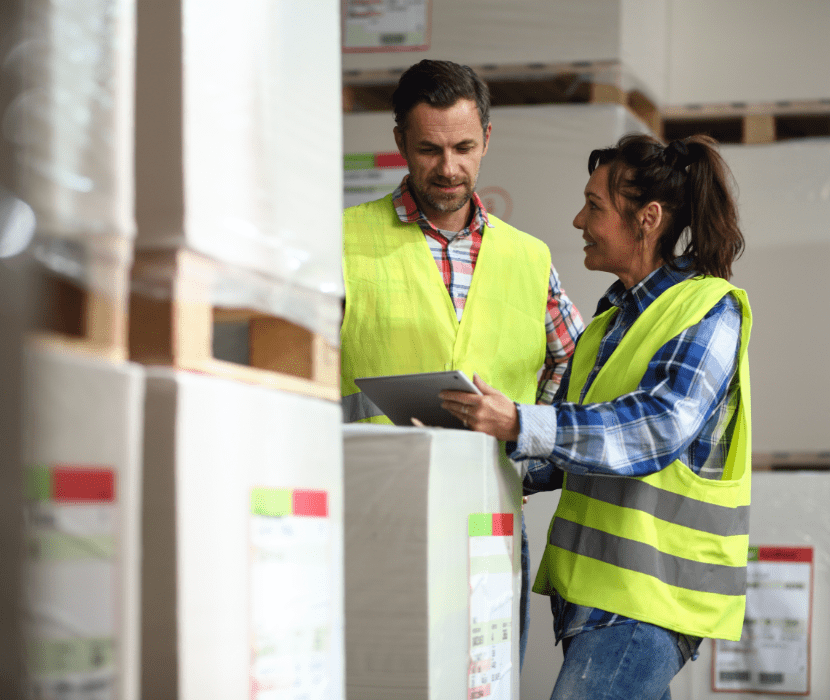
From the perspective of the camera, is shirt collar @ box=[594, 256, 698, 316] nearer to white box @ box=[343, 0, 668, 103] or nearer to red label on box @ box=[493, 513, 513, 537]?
red label on box @ box=[493, 513, 513, 537]

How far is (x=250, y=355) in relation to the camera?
1100 millimetres

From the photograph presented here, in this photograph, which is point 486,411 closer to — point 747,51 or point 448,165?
point 448,165

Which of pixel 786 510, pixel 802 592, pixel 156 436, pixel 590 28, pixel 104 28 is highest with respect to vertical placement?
pixel 590 28

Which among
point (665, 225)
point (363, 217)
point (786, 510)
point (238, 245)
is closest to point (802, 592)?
point (786, 510)

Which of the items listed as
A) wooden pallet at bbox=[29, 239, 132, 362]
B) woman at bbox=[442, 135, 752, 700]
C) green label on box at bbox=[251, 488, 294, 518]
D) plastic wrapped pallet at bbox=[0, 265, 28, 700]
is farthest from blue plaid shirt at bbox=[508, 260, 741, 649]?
plastic wrapped pallet at bbox=[0, 265, 28, 700]

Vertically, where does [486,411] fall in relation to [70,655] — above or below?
above

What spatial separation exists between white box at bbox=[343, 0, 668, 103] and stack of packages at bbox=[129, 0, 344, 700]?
183 cm

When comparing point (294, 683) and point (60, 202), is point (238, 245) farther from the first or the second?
point (294, 683)

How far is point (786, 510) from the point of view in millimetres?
2779

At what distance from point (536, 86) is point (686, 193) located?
1.25 meters

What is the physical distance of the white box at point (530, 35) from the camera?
9.38 ft

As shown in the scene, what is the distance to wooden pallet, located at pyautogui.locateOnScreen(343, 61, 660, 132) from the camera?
2854mm

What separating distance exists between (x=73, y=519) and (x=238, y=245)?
0.34 m

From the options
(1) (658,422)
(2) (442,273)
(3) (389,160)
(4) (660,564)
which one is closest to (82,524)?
(1) (658,422)
